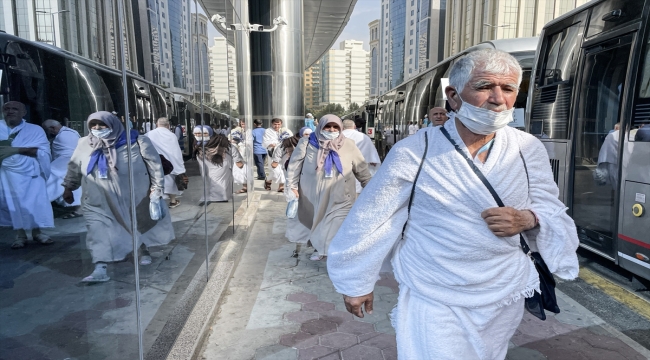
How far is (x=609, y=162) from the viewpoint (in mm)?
4762

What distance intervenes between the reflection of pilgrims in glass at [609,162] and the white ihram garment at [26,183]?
500cm

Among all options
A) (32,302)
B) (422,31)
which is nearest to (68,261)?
(32,302)

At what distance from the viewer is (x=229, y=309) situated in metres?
3.95

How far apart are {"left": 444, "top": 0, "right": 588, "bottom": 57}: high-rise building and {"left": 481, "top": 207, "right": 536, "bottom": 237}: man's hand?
4592 cm

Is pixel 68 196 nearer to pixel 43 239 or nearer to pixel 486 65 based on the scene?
pixel 43 239

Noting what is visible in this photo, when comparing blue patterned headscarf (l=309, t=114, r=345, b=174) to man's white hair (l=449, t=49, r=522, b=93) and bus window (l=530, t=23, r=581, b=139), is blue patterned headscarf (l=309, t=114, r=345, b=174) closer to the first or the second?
bus window (l=530, t=23, r=581, b=139)

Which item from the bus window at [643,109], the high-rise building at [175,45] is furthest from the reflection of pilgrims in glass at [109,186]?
the bus window at [643,109]

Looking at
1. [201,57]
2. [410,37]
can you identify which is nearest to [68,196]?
[201,57]

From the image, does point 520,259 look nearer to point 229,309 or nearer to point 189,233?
point 189,233

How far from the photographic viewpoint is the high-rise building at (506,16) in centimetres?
4616

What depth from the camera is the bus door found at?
15.4 ft

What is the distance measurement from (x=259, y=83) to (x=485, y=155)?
510 inches

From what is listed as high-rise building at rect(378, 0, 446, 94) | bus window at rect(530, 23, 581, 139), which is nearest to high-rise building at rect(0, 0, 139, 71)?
bus window at rect(530, 23, 581, 139)

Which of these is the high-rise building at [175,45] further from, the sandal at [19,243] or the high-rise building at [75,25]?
the sandal at [19,243]
